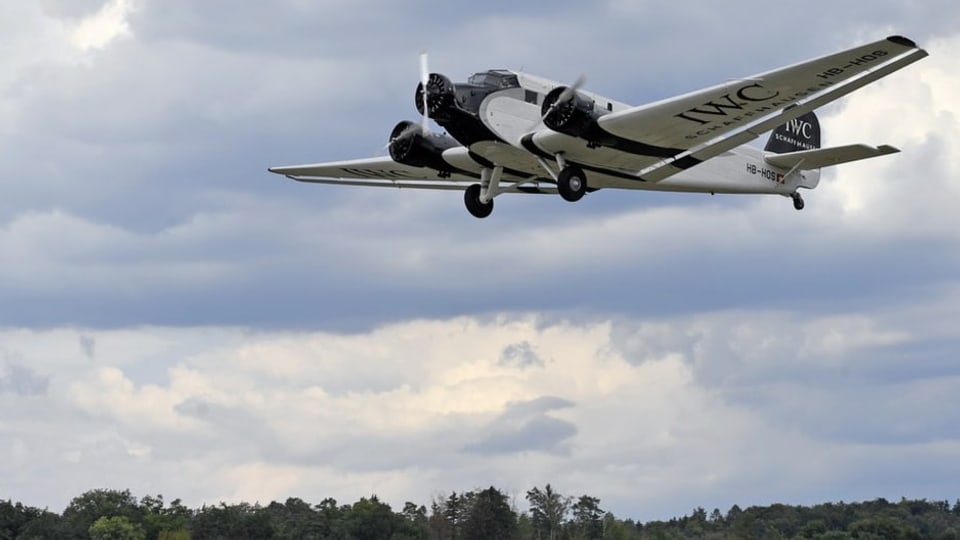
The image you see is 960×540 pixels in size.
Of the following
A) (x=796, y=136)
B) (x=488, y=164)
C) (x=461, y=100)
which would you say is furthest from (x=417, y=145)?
(x=796, y=136)

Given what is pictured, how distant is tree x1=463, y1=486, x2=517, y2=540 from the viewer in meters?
87.0

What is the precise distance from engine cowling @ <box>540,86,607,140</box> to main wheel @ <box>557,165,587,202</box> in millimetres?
1470

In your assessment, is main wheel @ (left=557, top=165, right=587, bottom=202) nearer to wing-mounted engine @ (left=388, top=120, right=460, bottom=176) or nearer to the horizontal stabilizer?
wing-mounted engine @ (left=388, top=120, right=460, bottom=176)

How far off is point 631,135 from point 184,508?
71.1 meters

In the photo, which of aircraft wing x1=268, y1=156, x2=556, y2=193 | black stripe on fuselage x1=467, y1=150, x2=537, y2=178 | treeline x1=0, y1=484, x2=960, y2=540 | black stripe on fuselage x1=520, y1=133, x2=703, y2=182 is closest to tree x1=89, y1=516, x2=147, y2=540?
treeline x1=0, y1=484, x2=960, y2=540

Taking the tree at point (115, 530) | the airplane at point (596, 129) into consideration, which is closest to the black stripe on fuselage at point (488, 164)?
the airplane at point (596, 129)

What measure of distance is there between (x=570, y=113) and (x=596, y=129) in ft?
3.53

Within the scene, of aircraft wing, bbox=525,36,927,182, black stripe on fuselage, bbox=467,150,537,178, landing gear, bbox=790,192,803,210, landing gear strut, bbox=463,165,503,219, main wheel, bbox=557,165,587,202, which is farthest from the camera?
landing gear, bbox=790,192,803,210

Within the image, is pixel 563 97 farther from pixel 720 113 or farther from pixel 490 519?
pixel 490 519

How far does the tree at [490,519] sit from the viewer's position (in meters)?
87.0

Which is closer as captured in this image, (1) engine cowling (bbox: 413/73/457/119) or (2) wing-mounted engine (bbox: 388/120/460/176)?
(1) engine cowling (bbox: 413/73/457/119)

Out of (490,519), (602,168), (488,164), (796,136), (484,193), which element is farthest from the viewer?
(490,519)

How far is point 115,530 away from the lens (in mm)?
104188

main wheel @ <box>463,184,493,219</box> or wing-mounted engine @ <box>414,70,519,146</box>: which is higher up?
wing-mounted engine @ <box>414,70,519,146</box>
